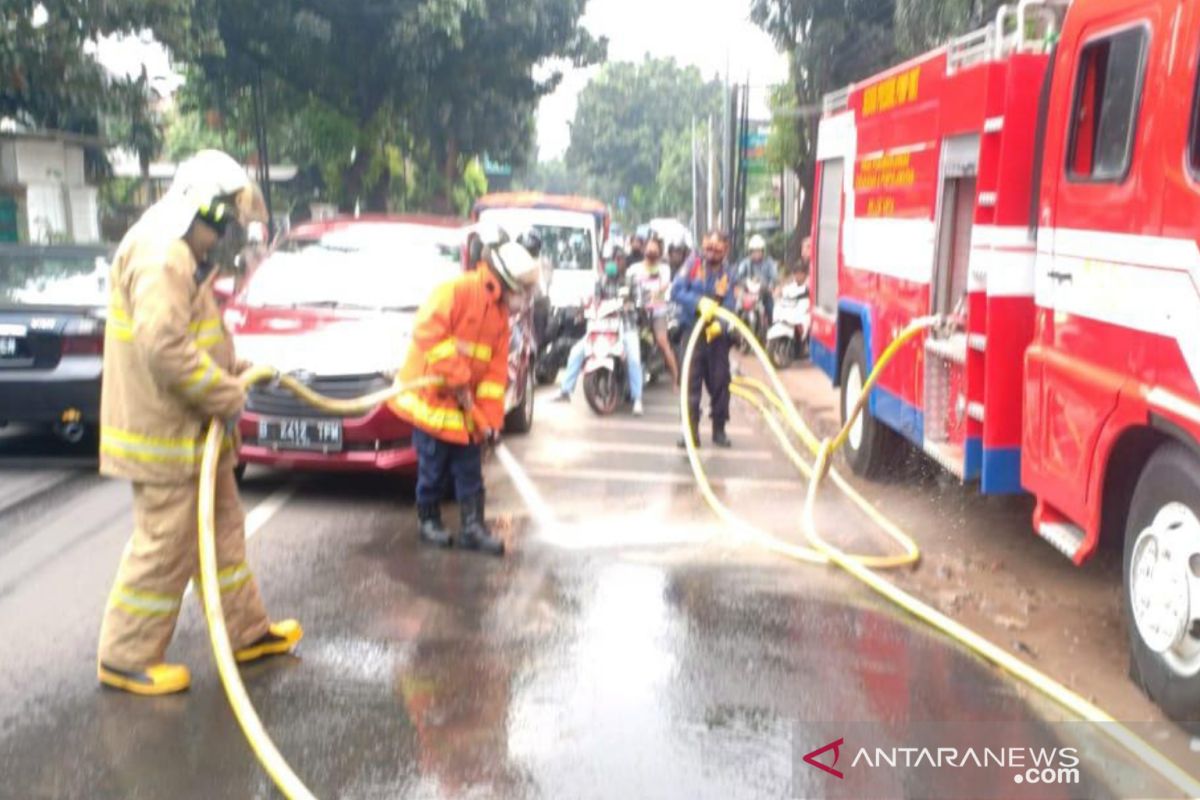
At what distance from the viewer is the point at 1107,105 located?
4.84 meters

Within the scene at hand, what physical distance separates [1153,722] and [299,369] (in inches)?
195

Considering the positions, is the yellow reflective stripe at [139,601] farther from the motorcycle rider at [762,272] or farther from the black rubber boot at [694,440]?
the motorcycle rider at [762,272]

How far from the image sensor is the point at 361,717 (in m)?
4.39

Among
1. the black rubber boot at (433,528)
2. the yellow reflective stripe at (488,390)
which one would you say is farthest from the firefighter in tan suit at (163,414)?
the black rubber boot at (433,528)

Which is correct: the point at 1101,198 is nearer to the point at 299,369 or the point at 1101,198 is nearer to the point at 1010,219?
the point at 1010,219

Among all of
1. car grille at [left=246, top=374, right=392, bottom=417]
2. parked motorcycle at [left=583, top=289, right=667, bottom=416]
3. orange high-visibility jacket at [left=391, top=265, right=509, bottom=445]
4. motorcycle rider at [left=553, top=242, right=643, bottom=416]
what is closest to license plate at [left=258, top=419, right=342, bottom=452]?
car grille at [left=246, top=374, right=392, bottom=417]

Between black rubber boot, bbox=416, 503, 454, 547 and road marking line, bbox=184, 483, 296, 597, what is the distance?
3.04 feet

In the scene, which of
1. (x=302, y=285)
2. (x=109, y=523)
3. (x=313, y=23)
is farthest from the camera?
(x=313, y=23)

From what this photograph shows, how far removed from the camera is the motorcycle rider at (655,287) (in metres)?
12.2

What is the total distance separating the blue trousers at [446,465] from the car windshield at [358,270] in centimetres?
191

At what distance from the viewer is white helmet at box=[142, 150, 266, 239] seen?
4457 millimetres

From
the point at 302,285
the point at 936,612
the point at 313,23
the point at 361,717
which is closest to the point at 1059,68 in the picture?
the point at 936,612

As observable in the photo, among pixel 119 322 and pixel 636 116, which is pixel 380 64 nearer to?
pixel 119 322

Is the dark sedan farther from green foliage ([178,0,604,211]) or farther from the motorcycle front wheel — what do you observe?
green foliage ([178,0,604,211])
